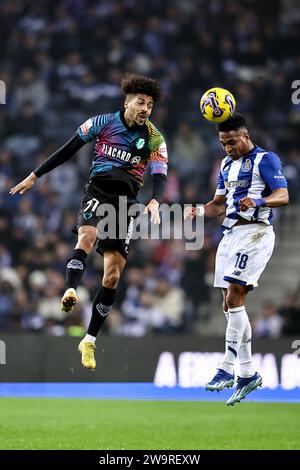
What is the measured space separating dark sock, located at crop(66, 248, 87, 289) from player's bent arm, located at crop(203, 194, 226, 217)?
1.32 metres

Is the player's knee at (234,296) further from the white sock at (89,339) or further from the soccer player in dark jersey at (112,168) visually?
the white sock at (89,339)

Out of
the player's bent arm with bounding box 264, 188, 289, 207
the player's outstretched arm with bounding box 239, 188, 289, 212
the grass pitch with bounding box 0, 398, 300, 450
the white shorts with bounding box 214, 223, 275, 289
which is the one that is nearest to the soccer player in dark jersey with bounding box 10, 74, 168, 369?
the white shorts with bounding box 214, 223, 275, 289

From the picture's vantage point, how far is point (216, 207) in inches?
436

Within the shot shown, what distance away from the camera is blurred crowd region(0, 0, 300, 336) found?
1941 centimetres

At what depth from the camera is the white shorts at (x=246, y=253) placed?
10.6 meters

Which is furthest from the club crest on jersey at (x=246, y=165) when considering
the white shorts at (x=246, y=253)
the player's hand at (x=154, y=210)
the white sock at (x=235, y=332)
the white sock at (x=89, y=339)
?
the white sock at (x=89, y=339)

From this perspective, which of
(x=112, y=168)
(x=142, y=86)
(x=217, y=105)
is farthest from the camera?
(x=112, y=168)

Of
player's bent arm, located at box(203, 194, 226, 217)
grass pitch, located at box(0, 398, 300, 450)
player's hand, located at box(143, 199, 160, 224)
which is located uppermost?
player's bent arm, located at box(203, 194, 226, 217)

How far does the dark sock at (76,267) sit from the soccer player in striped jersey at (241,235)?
1.10 metres

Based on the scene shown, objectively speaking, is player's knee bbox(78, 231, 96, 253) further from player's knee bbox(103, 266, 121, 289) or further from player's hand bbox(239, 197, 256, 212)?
player's hand bbox(239, 197, 256, 212)

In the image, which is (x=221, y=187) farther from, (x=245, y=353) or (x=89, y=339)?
(x=89, y=339)

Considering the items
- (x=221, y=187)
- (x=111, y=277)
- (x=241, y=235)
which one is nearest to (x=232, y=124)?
(x=221, y=187)

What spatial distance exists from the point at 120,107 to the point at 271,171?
1094 cm
